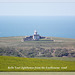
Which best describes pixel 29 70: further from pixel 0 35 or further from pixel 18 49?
pixel 0 35

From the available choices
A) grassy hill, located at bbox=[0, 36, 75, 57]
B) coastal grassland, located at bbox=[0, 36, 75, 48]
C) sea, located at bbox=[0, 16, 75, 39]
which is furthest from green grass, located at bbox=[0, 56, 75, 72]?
sea, located at bbox=[0, 16, 75, 39]

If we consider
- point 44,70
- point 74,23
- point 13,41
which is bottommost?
point 44,70

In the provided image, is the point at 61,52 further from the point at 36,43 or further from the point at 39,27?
the point at 39,27

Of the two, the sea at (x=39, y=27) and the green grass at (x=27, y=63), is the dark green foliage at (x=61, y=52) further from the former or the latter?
the green grass at (x=27, y=63)

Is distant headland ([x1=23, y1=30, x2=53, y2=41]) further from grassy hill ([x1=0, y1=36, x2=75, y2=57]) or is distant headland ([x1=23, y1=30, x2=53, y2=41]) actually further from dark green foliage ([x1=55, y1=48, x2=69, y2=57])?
dark green foliage ([x1=55, y1=48, x2=69, y2=57])

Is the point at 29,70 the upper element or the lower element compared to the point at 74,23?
lower

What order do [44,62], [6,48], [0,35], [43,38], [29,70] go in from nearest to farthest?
[29,70] → [44,62] → [6,48] → [0,35] → [43,38]

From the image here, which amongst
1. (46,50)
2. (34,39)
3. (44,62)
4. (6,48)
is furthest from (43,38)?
(44,62)

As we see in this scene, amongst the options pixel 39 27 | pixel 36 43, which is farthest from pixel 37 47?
pixel 39 27
